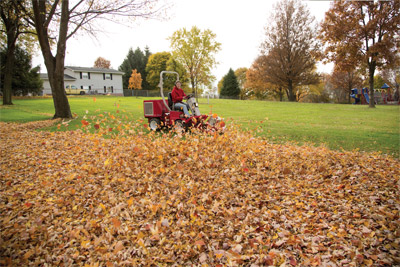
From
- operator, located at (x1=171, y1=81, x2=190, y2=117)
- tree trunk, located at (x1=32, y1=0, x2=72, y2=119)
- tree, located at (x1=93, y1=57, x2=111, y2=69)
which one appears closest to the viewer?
operator, located at (x1=171, y1=81, x2=190, y2=117)

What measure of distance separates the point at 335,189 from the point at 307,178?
532 mm

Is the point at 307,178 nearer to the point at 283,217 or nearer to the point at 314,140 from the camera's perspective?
the point at 283,217

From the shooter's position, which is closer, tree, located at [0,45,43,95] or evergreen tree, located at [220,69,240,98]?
tree, located at [0,45,43,95]

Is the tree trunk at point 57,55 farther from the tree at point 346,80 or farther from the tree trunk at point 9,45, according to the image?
the tree at point 346,80

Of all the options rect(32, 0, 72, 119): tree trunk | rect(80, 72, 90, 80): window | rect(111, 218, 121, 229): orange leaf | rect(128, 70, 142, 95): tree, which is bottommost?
rect(111, 218, 121, 229): orange leaf

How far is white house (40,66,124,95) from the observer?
1660 inches

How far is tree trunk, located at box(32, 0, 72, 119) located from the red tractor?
5.35 metres

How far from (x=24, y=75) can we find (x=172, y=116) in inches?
1229

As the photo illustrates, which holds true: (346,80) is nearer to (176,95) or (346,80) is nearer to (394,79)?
(394,79)

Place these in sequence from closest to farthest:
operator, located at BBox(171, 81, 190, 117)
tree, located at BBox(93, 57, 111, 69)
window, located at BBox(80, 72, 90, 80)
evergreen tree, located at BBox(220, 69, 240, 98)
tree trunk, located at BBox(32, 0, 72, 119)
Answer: operator, located at BBox(171, 81, 190, 117)
tree trunk, located at BBox(32, 0, 72, 119)
window, located at BBox(80, 72, 90, 80)
evergreen tree, located at BBox(220, 69, 240, 98)
tree, located at BBox(93, 57, 111, 69)

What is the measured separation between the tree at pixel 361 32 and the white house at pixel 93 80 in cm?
3472

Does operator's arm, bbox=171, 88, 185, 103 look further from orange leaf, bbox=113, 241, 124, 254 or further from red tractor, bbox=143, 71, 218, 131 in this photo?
orange leaf, bbox=113, 241, 124, 254

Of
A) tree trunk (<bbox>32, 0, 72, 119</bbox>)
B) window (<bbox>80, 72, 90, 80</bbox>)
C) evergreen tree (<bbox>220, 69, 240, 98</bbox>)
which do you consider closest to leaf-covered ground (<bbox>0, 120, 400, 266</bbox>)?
tree trunk (<bbox>32, 0, 72, 119</bbox>)

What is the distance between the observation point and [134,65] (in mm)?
52156
